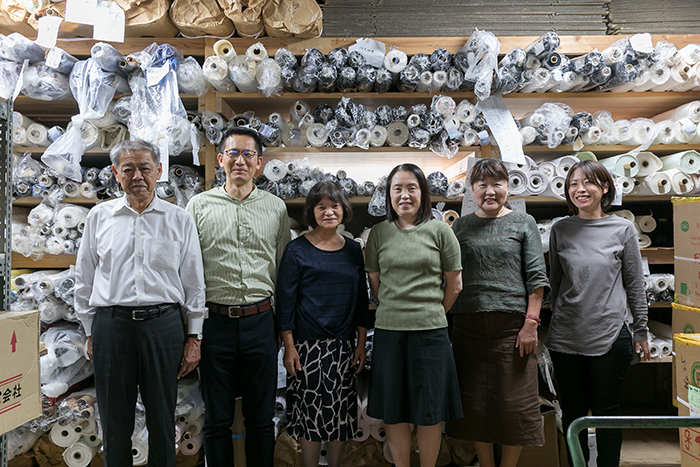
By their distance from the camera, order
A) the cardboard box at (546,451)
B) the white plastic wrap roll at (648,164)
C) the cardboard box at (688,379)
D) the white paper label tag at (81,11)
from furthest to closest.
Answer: the white plastic wrap roll at (648,164)
the cardboard box at (546,451)
the white paper label tag at (81,11)
the cardboard box at (688,379)

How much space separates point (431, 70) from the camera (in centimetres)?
246

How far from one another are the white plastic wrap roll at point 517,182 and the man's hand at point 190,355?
76.0 inches

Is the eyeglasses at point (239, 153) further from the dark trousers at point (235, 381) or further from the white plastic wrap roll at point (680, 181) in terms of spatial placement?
the white plastic wrap roll at point (680, 181)

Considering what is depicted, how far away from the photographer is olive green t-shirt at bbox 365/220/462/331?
73.6 inches

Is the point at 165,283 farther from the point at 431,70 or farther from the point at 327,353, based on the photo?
the point at 431,70

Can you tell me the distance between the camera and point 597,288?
6.54 feet

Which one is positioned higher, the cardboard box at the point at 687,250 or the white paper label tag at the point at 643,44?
the white paper label tag at the point at 643,44

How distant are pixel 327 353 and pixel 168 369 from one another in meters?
0.70

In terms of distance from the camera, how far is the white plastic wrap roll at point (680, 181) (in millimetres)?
2502

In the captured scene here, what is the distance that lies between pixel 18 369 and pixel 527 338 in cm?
193

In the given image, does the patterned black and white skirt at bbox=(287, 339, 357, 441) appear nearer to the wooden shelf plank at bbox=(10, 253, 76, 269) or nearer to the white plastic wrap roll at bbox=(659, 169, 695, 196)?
the wooden shelf plank at bbox=(10, 253, 76, 269)

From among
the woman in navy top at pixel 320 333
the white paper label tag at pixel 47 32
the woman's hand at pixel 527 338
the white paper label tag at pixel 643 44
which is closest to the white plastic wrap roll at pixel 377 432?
the woman in navy top at pixel 320 333

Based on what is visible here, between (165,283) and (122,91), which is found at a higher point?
(122,91)

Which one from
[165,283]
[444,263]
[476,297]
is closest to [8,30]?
[165,283]
